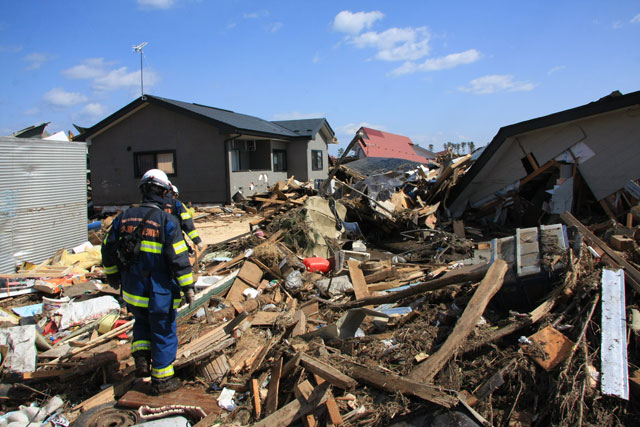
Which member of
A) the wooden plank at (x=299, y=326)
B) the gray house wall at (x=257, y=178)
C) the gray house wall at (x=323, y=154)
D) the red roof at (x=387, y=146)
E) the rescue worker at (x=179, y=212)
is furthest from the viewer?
the red roof at (x=387, y=146)

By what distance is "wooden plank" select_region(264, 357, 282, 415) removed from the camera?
333 cm

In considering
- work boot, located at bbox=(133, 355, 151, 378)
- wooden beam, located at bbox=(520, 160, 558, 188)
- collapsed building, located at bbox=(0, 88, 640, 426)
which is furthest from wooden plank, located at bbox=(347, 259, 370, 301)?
wooden beam, located at bbox=(520, 160, 558, 188)

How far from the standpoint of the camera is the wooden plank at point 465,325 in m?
3.20

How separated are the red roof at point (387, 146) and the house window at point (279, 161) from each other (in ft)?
22.3

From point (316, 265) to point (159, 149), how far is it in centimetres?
1324

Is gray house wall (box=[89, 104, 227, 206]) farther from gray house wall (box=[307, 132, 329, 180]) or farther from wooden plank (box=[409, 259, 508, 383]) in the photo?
wooden plank (box=[409, 259, 508, 383])

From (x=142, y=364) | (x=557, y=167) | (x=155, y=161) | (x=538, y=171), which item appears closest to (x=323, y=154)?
(x=155, y=161)

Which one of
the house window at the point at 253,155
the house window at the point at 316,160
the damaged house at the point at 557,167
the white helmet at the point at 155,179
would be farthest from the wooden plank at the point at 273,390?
the house window at the point at 316,160

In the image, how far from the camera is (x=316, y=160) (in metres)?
24.0

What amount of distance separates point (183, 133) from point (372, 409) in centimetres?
1636

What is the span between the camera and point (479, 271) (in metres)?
4.40

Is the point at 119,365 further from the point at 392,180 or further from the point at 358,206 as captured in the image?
the point at 392,180

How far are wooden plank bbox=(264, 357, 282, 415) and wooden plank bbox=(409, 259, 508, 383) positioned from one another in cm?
114

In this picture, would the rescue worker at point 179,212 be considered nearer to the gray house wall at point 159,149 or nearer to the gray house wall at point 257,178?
the gray house wall at point 257,178
